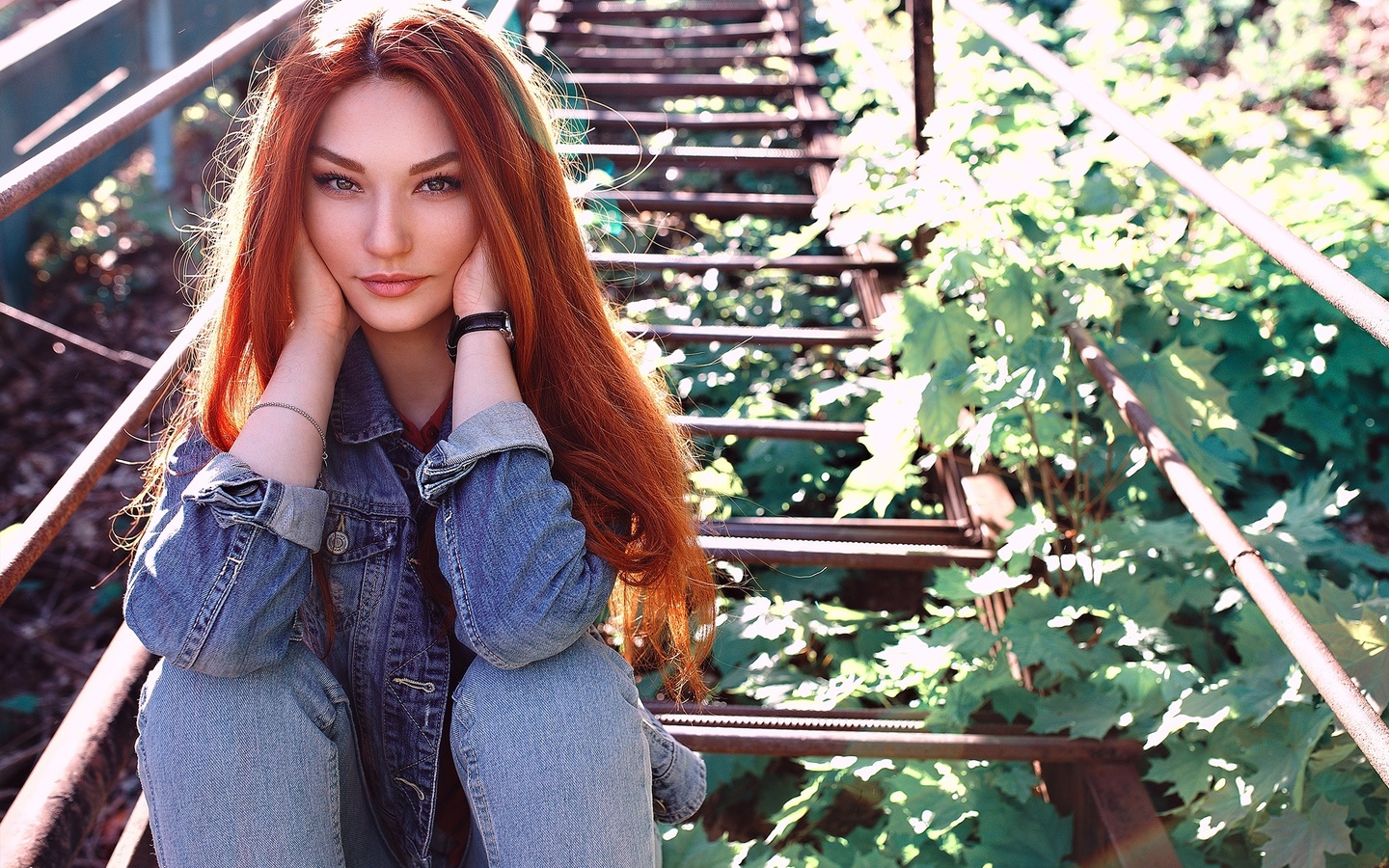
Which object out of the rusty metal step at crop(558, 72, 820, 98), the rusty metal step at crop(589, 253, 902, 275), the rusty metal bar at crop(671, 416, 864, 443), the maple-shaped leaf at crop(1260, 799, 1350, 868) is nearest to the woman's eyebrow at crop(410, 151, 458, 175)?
the rusty metal bar at crop(671, 416, 864, 443)

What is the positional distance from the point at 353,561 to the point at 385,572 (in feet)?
0.14

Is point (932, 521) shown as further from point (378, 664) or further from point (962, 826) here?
point (378, 664)

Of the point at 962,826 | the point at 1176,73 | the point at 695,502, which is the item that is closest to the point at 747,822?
the point at 962,826

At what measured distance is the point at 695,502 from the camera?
1.77 meters

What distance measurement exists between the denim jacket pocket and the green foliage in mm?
650

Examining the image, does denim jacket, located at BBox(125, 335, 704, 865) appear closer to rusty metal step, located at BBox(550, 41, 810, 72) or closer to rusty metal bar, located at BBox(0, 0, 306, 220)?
rusty metal bar, located at BBox(0, 0, 306, 220)

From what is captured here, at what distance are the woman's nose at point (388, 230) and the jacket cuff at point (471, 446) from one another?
0.25 metres

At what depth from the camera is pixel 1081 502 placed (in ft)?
7.42

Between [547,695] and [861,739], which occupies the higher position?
[547,695]

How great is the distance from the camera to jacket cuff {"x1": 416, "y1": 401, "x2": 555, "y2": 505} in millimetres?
1350

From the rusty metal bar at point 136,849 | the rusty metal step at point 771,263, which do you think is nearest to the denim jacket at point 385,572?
the rusty metal bar at point 136,849

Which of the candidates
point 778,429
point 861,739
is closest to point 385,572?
point 861,739

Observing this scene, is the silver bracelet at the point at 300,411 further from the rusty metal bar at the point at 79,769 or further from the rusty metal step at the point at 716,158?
the rusty metal step at the point at 716,158

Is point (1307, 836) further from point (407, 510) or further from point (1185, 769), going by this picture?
point (407, 510)
